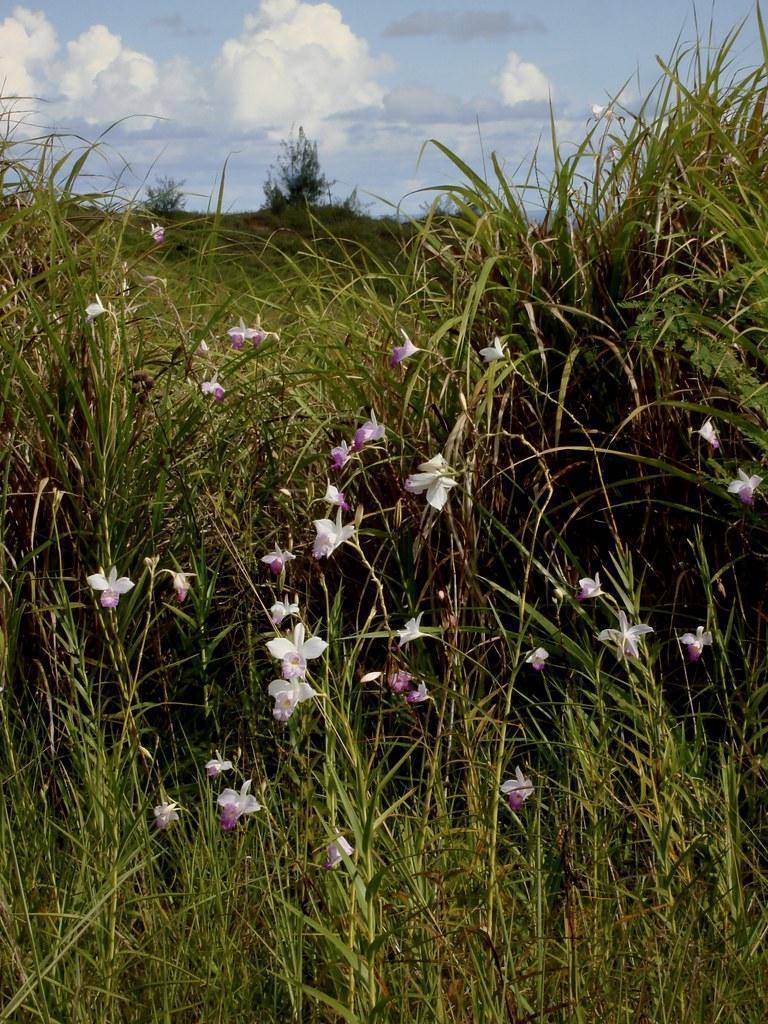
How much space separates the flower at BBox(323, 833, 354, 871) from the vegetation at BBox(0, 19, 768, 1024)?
0.51 feet

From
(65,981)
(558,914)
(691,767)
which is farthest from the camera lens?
(691,767)

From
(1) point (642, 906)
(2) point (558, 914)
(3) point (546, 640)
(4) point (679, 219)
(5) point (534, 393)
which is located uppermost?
(4) point (679, 219)

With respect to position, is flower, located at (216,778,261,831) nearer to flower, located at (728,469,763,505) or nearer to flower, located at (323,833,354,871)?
flower, located at (323,833,354,871)

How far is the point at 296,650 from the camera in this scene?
1598mm

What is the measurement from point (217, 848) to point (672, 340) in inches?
57.8

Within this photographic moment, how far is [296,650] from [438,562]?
97cm

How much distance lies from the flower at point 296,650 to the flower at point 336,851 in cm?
23

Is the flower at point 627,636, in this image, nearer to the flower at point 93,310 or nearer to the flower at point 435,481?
the flower at point 435,481

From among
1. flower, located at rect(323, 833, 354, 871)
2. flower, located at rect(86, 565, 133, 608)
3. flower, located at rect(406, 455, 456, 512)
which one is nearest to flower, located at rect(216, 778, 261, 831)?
flower, located at rect(323, 833, 354, 871)

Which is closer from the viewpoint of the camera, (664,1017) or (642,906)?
(664,1017)

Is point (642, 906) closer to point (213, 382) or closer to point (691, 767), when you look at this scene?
point (691, 767)

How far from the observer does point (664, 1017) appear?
1.44 metres

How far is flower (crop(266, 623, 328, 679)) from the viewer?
1.56m

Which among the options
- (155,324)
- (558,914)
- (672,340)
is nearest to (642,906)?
(558,914)
